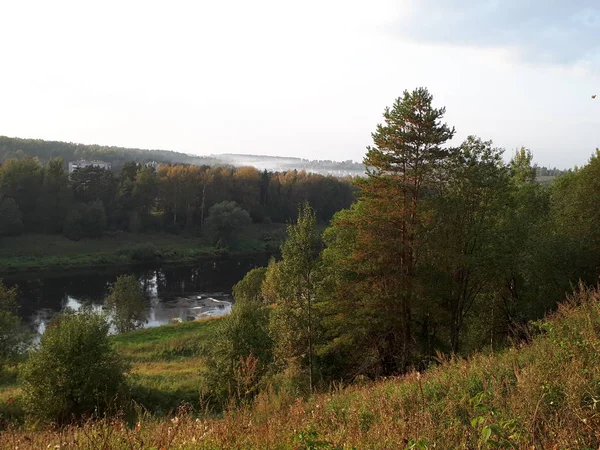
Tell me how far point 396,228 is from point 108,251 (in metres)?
61.8

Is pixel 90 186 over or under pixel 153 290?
over

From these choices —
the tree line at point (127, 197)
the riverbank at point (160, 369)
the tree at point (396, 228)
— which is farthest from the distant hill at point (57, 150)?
the tree at point (396, 228)

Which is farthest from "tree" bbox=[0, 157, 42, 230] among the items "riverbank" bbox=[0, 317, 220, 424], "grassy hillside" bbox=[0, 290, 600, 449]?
"grassy hillside" bbox=[0, 290, 600, 449]

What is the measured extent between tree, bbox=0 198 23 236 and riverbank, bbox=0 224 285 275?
123 centimetres

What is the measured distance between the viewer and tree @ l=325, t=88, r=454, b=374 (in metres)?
15.2

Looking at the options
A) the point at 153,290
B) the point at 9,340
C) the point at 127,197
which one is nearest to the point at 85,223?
the point at 127,197

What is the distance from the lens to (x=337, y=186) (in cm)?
11125

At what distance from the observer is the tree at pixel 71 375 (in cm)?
1380

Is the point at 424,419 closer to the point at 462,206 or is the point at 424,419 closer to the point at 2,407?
the point at 462,206

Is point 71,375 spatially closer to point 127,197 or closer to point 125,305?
point 125,305

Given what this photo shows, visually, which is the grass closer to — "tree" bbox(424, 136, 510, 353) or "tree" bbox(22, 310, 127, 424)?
"tree" bbox(22, 310, 127, 424)

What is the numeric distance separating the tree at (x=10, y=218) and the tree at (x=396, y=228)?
6734 cm

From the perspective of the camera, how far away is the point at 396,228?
1559cm

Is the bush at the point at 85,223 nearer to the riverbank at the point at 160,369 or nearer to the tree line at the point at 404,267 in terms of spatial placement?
the riverbank at the point at 160,369
